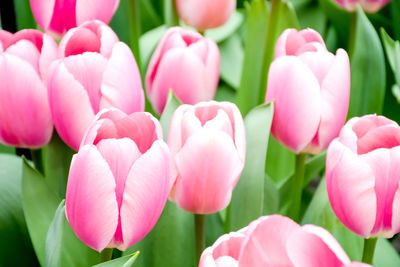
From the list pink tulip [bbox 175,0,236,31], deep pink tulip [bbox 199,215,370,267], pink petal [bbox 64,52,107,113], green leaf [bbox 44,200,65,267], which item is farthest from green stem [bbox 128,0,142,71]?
deep pink tulip [bbox 199,215,370,267]

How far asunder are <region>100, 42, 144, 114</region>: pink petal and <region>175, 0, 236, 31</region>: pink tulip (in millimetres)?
270

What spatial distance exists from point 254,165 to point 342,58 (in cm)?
13

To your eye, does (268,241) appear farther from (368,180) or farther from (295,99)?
(295,99)

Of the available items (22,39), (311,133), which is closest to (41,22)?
(22,39)

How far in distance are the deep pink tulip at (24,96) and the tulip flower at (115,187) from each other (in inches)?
5.4

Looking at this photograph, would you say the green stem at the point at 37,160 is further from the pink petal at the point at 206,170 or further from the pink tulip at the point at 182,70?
the pink petal at the point at 206,170

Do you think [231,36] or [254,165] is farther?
[231,36]

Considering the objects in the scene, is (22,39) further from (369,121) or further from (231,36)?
(231,36)

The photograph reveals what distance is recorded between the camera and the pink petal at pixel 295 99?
629mm

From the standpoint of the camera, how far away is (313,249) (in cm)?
40

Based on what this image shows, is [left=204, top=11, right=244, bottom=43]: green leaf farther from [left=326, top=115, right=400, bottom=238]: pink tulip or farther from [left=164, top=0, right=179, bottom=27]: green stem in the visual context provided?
[left=326, top=115, right=400, bottom=238]: pink tulip

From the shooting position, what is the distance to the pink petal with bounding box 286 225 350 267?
395 mm

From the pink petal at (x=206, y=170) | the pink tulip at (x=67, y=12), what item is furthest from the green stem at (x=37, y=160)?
the pink petal at (x=206, y=170)

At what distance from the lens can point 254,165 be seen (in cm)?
67
